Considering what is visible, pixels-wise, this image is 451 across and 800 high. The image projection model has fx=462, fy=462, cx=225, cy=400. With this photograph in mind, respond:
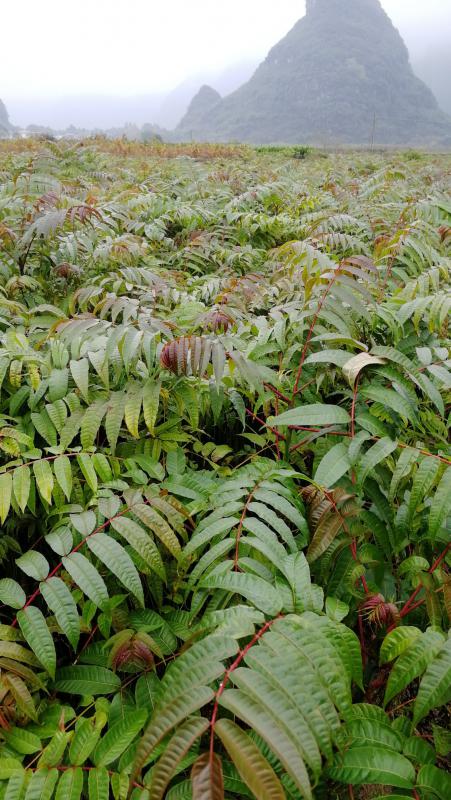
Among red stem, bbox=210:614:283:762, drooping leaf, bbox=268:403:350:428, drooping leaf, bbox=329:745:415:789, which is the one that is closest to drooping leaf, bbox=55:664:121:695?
red stem, bbox=210:614:283:762

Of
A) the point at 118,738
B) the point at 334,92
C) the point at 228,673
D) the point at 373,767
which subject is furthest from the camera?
the point at 334,92

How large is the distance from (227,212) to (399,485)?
3.78 m

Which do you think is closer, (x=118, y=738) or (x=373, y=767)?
(x=373, y=767)

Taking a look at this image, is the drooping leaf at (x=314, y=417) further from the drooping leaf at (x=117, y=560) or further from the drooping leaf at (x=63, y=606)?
the drooping leaf at (x=63, y=606)

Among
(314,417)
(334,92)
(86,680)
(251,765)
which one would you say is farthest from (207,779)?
(334,92)

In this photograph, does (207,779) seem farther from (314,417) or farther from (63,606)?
(314,417)

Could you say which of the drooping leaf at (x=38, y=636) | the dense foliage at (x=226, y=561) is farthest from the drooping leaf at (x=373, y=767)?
the drooping leaf at (x=38, y=636)

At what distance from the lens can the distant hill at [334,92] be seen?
80188mm

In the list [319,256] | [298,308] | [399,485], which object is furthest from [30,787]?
[319,256]

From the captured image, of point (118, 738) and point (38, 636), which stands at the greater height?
point (38, 636)

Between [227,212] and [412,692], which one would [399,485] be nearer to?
[412,692]

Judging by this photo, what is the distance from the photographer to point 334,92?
91688 millimetres

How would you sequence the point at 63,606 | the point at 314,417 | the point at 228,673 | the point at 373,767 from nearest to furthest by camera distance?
1. the point at 228,673
2. the point at 373,767
3. the point at 63,606
4. the point at 314,417

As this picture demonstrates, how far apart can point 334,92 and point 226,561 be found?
11141cm
